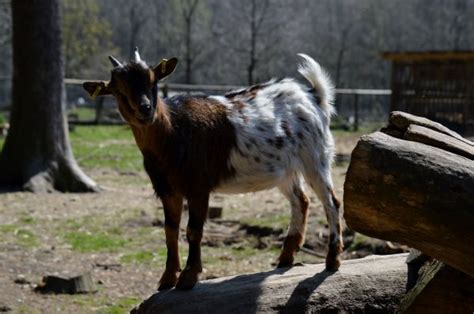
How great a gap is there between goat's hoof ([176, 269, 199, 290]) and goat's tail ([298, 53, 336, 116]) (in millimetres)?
1712

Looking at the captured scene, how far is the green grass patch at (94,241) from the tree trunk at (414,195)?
5.21 metres

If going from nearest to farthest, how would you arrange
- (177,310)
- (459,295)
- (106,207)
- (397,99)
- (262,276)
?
(459,295) < (177,310) < (262,276) < (106,207) < (397,99)

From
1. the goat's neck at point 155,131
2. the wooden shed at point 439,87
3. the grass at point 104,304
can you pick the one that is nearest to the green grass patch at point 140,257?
the grass at point 104,304

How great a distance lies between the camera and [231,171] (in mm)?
5621

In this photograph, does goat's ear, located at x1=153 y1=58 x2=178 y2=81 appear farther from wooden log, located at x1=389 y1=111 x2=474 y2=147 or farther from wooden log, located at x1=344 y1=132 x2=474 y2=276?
wooden log, located at x1=344 y1=132 x2=474 y2=276

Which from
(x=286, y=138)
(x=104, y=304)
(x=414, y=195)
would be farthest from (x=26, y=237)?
(x=414, y=195)

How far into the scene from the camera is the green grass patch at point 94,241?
352 inches

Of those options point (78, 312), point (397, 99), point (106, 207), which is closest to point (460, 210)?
point (78, 312)

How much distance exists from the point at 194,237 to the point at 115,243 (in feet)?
13.0

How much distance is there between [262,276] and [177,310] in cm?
69

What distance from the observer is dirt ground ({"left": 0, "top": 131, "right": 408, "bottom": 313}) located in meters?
7.18

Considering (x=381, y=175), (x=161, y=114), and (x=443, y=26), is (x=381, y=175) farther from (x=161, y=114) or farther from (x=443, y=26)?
(x=443, y=26)

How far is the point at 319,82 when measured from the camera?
6176 mm

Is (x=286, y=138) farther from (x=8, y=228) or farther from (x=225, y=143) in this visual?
(x=8, y=228)
